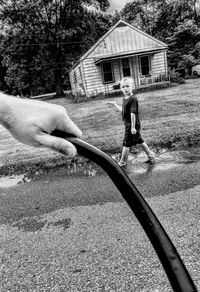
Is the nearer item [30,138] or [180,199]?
[30,138]

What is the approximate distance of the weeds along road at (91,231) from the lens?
2.26 meters

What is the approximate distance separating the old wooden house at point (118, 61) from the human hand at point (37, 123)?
786 inches

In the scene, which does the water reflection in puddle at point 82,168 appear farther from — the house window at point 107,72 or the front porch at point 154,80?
the house window at point 107,72

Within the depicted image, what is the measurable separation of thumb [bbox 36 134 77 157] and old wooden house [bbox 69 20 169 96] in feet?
65.6

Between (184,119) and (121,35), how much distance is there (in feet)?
49.3

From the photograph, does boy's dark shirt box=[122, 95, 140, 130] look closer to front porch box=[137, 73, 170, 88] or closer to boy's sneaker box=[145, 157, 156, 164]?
boy's sneaker box=[145, 157, 156, 164]

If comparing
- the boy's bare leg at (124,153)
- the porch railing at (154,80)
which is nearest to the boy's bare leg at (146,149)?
the boy's bare leg at (124,153)

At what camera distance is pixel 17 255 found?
8.89 feet

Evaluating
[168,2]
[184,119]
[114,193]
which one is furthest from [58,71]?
[114,193]

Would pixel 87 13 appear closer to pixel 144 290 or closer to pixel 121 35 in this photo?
pixel 121 35

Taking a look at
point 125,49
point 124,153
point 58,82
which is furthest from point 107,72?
point 124,153

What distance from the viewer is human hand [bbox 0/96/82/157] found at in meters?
0.77

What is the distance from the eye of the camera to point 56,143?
2.53ft

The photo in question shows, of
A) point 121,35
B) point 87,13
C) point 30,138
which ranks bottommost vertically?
point 30,138
